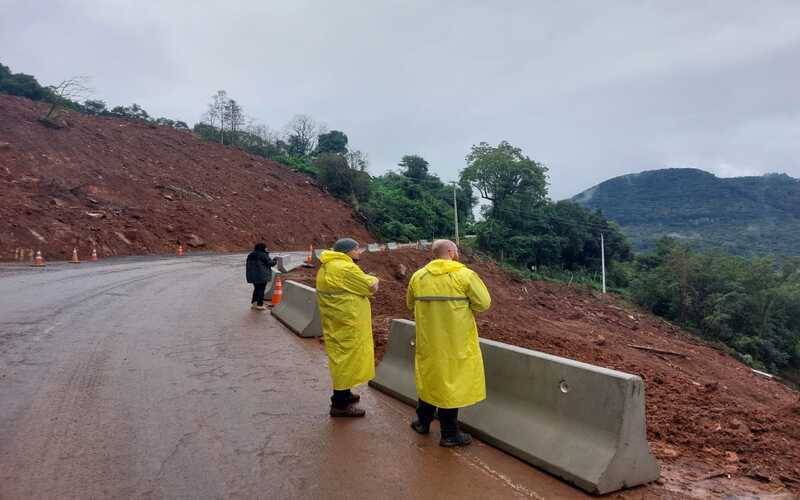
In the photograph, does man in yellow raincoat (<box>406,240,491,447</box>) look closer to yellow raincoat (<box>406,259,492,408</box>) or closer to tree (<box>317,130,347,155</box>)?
yellow raincoat (<box>406,259,492,408</box>)

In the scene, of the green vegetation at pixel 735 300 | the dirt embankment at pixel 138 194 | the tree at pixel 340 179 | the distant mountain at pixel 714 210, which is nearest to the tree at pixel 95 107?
the dirt embankment at pixel 138 194

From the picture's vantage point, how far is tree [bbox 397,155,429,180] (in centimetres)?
6862

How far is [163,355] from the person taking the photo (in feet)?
26.3

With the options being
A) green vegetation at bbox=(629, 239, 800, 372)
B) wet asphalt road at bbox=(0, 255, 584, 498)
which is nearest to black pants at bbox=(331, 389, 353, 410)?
wet asphalt road at bbox=(0, 255, 584, 498)

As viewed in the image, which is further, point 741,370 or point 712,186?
point 712,186

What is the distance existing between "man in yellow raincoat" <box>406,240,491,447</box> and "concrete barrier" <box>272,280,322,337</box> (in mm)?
5228

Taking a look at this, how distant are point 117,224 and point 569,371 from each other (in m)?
31.5

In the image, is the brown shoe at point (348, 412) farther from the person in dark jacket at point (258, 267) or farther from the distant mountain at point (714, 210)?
the distant mountain at point (714, 210)

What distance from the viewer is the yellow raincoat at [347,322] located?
17.7ft

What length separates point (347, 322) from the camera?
17.7 feet

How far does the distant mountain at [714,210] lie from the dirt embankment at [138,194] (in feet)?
305

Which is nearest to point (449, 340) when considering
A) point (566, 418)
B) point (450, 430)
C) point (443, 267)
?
point (443, 267)

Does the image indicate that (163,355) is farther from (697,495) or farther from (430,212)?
(430,212)

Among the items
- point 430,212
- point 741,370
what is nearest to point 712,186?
point 430,212
